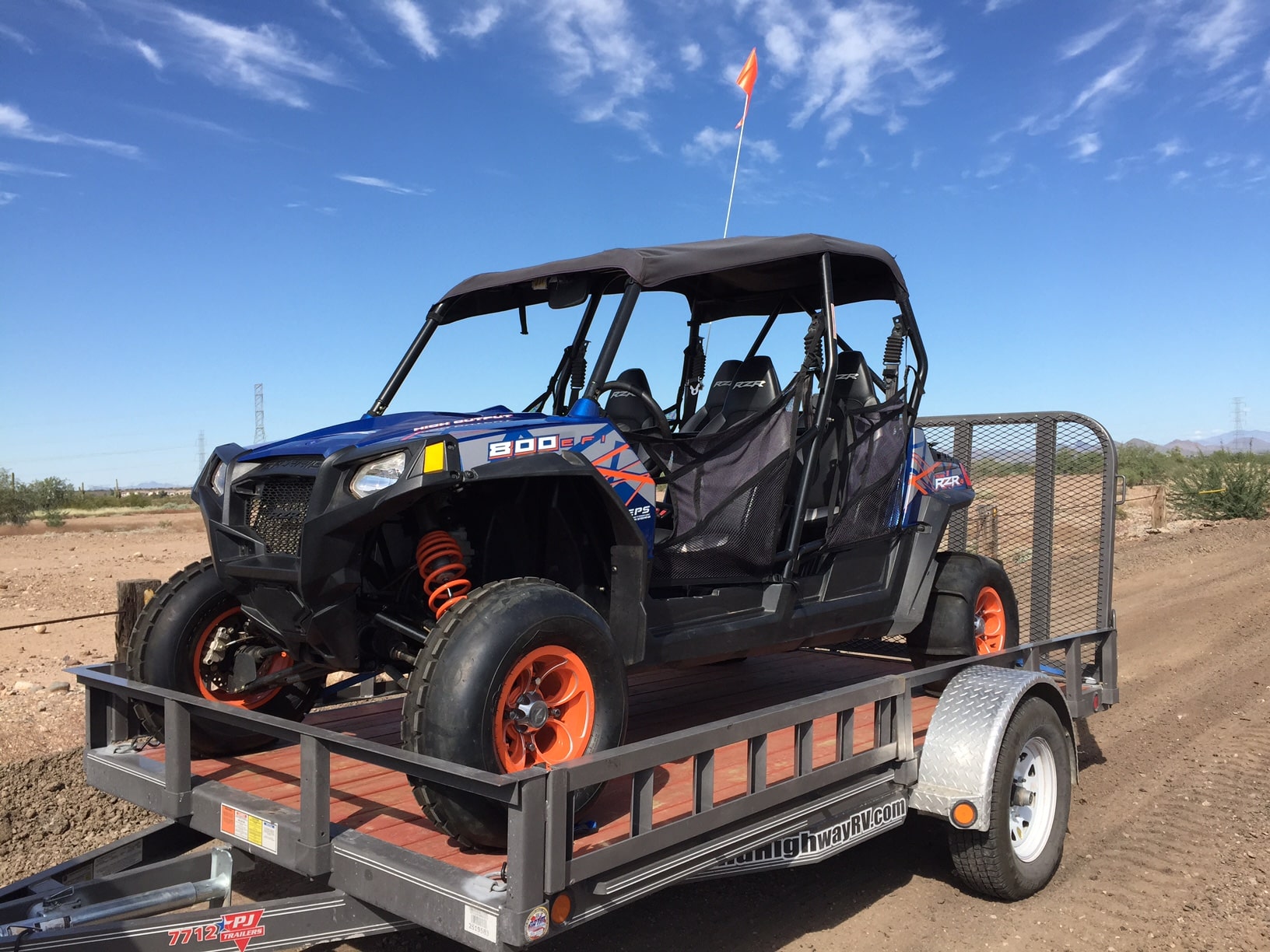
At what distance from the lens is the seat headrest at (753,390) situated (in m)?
5.08

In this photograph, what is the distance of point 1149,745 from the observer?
664 centimetres

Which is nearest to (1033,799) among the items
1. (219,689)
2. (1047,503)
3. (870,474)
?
(870,474)

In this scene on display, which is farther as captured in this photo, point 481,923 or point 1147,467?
point 1147,467

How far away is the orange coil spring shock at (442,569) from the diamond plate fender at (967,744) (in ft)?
6.58

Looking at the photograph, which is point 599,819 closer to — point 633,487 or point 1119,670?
point 633,487

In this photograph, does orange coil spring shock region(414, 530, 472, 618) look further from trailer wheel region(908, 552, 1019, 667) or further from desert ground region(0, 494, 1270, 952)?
trailer wheel region(908, 552, 1019, 667)

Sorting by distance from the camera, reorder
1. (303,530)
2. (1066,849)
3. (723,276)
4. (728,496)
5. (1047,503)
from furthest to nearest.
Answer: (1047,503), (723,276), (1066,849), (728,496), (303,530)

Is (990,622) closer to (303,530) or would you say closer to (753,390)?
(753,390)

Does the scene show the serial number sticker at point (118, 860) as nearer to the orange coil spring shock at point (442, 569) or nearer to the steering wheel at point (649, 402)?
the orange coil spring shock at point (442, 569)

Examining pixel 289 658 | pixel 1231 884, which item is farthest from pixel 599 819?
pixel 1231 884

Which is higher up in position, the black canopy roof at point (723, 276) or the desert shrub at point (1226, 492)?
the black canopy roof at point (723, 276)

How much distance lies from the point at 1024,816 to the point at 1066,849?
2.09 ft

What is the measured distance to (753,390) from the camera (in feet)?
16.8

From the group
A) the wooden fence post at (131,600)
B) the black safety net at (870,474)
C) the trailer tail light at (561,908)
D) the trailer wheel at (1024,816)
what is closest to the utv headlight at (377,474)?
the trailer tail light at (561,908)
